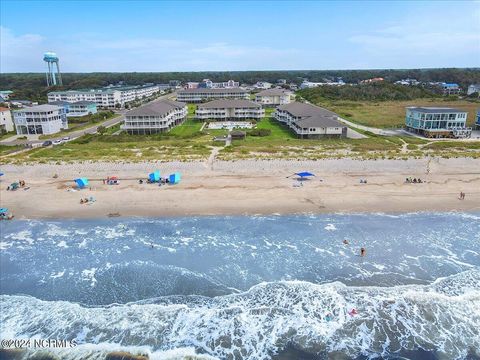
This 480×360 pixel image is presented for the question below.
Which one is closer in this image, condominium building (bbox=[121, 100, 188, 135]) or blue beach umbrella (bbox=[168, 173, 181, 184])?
blue beach umbrella (bbox=[168, 173, 181, 184])

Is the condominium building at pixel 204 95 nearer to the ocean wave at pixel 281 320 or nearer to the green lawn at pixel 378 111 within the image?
the green lawn at pixel 378 111

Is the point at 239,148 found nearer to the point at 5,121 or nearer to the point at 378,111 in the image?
the point at 5,121

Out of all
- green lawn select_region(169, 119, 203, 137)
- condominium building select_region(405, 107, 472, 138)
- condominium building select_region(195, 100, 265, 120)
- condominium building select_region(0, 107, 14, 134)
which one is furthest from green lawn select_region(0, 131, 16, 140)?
condominium building select_region(405, 107, 472, 138)

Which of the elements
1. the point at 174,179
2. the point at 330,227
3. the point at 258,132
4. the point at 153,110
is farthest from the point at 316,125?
the point at 330,227

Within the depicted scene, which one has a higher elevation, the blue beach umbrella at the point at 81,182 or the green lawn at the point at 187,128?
the green lawn at the point at 187,128

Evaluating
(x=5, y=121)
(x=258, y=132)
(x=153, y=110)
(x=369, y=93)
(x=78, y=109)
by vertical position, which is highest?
(x=153, y=110)

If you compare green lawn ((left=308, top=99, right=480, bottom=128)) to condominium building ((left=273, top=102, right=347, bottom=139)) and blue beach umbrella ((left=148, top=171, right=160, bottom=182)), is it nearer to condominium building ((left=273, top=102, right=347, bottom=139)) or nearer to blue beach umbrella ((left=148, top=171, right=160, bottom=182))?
condominium building ((left=273, top=102, right=347, bottom=139))

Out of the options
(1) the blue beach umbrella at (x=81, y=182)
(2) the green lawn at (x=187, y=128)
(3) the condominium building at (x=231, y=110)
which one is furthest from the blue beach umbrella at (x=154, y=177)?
(3) the condominium building at (x=231, y=110)
